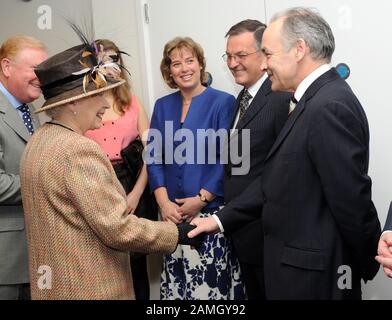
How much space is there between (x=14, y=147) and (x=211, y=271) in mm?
1080

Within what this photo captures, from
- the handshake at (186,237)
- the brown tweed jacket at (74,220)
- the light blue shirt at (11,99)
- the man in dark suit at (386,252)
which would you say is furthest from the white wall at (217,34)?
the brown tweed jacket at (74,220)

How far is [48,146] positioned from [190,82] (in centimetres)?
118

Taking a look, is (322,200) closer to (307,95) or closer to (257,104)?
(307,95)

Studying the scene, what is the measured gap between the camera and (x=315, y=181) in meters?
1.64

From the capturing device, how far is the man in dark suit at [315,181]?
158 centimetres

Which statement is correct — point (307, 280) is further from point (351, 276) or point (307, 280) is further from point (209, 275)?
point (209, 275)

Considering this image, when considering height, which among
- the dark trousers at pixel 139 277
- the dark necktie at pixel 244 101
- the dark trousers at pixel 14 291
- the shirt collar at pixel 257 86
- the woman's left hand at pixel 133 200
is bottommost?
the dark trousers at pixel 139 277

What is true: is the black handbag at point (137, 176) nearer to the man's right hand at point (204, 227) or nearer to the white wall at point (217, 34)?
the white wall at point (217, 34)

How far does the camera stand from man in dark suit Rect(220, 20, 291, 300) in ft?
7.11

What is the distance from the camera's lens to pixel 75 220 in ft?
4.98

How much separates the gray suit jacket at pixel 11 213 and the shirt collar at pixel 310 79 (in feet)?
3.50

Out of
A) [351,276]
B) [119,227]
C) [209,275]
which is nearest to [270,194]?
[351,276]

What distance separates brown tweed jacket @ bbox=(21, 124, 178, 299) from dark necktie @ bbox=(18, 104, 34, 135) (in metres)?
0.55

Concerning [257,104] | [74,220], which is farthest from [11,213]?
[257,104]
